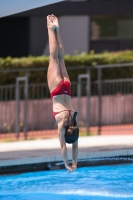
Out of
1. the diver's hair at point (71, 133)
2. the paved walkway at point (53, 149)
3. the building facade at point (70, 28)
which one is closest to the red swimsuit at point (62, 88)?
the diver's hair at point (71, 133)

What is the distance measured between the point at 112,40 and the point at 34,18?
3315 mm

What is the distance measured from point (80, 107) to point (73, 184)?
19.9 ft

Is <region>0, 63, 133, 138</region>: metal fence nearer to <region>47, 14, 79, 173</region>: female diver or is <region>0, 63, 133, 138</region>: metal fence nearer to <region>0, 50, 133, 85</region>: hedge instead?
<region>0, 50, 133, 85</region>: hedge

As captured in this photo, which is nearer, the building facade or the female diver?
the female diver

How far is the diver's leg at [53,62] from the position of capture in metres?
7.57

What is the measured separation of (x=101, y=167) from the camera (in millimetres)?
9766

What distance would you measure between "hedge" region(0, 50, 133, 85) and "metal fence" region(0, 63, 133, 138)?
1.79 ft

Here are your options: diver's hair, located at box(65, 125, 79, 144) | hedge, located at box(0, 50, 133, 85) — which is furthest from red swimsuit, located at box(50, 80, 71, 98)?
hedge, located at box(0, 50, 133, 85)

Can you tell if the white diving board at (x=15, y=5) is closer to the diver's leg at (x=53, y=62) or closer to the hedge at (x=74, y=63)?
the diver's leg at (x=53, y=62)

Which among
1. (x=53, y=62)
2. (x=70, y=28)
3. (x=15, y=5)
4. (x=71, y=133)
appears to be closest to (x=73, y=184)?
(x=71, y=133)

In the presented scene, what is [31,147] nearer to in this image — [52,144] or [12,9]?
[52,144]

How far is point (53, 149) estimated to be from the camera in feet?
33.7

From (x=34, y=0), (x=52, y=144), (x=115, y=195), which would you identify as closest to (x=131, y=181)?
(x=115, y=195)

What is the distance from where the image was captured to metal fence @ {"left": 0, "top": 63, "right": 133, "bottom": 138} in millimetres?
13944
